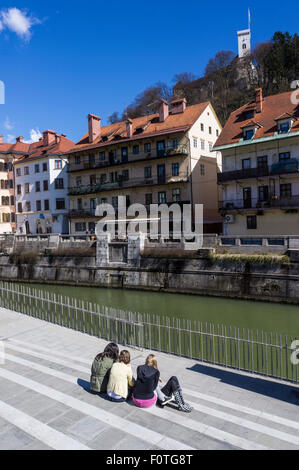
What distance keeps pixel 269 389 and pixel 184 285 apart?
16785mm

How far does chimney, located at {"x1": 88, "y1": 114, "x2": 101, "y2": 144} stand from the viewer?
1665 inches

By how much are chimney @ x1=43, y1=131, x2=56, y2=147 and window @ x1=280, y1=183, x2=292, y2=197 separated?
106ft

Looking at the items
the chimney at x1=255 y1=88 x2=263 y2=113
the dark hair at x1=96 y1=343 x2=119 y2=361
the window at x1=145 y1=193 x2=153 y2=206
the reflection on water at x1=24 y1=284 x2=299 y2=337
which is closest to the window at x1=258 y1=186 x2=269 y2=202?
the chimney at x1=255 y1=88 x2=263 y2=113

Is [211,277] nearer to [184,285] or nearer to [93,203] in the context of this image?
[184,285]

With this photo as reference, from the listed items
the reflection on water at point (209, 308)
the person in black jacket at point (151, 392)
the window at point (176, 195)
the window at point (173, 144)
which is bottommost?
the reflection on water at point (209, 308)

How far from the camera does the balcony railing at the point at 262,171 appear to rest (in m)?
27.3

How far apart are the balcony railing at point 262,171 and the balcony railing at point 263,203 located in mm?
1928

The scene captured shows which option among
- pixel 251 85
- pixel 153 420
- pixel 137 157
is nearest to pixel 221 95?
pixel 251 85

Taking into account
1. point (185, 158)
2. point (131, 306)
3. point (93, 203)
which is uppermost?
point (185, 158)

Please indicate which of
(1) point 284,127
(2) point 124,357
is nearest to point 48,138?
(1) point 284,127

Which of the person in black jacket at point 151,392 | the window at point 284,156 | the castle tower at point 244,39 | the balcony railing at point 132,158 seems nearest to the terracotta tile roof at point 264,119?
the window at point 284,156

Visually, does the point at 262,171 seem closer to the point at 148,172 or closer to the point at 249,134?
the point at 249,134

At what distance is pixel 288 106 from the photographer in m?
30.7

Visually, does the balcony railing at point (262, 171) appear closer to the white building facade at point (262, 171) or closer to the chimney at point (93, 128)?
the white building facade at point (262, 171)
